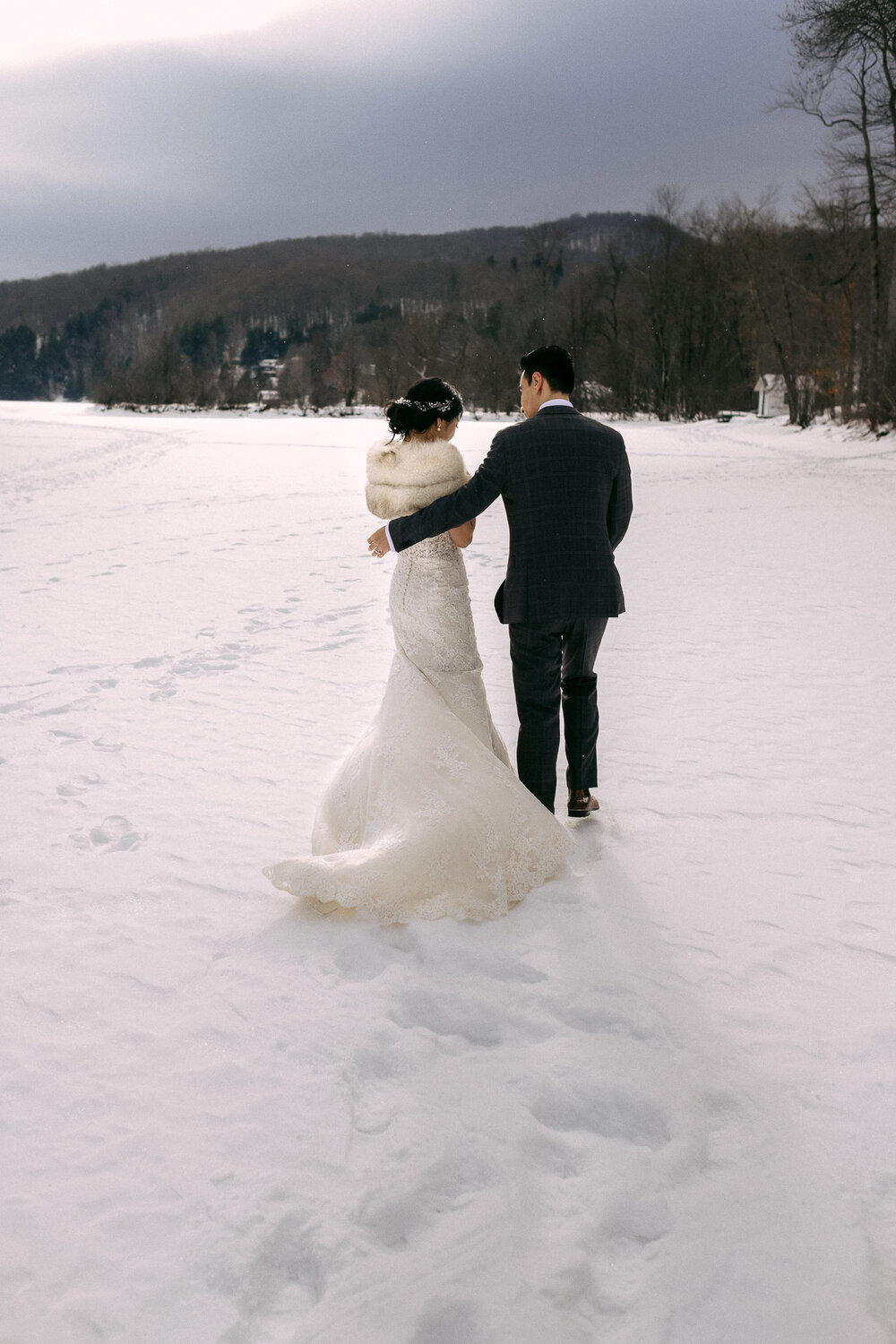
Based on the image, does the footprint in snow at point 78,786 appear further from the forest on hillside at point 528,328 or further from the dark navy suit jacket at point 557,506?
the forest on hillside at point 528,328

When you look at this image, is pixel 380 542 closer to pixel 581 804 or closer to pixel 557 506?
pixel 557 506

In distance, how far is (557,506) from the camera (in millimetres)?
3488

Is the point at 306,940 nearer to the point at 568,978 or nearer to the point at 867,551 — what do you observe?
the point at 568,978

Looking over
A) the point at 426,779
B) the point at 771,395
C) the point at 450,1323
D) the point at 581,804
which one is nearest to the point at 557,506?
the point at 426,779

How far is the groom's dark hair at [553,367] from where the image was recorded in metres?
3.54

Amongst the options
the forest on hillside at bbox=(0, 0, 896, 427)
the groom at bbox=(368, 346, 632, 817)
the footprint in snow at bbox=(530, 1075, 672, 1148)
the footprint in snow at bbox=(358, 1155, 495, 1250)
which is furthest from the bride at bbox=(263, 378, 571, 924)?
the forest on hillside at bbox=(0, 0, 896, 427)

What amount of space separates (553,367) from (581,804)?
182 centimetres

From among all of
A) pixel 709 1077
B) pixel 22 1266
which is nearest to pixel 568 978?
pixel 709 1077

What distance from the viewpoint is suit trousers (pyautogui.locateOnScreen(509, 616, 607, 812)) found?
3.66 meters

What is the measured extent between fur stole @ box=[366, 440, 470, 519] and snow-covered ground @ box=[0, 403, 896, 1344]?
1.48 metres

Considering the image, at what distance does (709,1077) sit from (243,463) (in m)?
22.9

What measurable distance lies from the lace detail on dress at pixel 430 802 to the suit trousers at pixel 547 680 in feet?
0.61

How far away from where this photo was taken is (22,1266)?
1906mm

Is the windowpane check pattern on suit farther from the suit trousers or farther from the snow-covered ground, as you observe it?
the snow-covered ground
